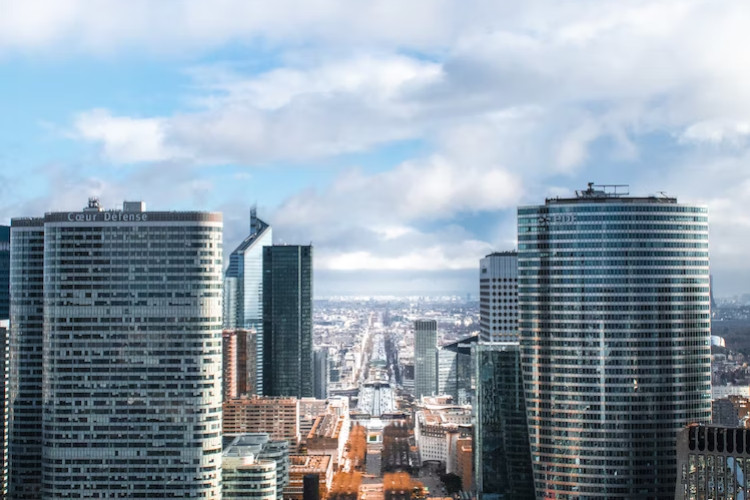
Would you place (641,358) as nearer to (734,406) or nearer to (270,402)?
(734,406)

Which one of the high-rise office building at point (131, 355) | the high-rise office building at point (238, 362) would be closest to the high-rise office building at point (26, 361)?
the high-rise office building at point (131, 355)

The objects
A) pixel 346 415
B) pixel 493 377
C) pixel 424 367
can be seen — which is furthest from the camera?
A: pixel 424 367

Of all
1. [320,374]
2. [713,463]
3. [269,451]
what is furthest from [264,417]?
[713,463]

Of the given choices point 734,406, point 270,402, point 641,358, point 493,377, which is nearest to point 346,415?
point 270,402

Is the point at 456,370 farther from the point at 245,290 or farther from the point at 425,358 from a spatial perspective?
the point at 245,290

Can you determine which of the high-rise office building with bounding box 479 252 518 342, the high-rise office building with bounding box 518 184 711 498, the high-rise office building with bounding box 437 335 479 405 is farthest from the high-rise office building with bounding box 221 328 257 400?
the high-rise office building with bounding box 518 184 711 498

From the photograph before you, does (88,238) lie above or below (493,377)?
above

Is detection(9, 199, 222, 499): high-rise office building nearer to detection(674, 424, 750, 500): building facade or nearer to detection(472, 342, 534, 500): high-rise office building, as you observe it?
detection(472, 342, 534, 500): high-rise office building
